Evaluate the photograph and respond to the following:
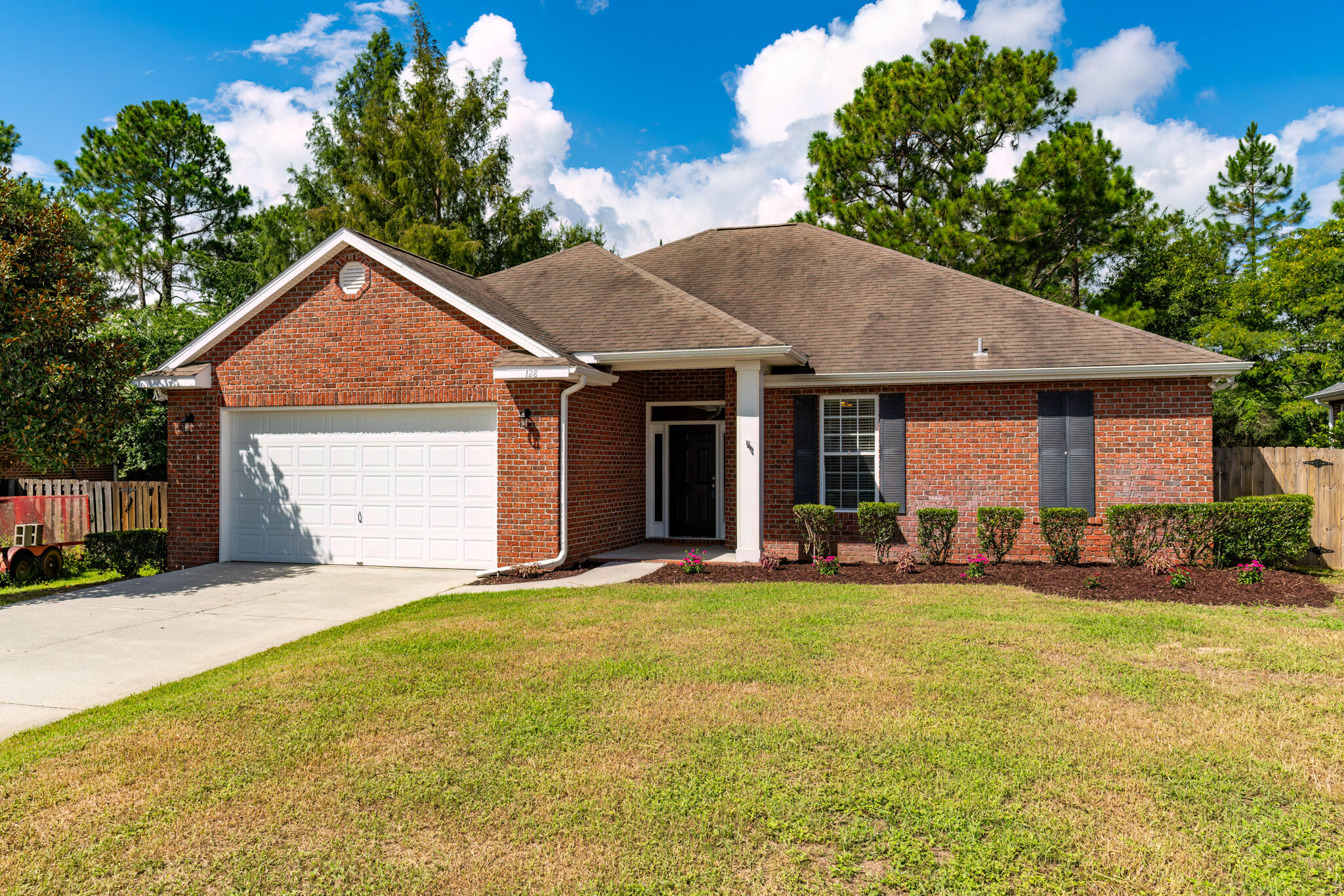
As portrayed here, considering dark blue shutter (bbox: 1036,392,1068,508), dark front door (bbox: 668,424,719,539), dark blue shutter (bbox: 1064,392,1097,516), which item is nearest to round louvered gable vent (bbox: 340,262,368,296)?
dark front door (bbox: 668,424,719,539)

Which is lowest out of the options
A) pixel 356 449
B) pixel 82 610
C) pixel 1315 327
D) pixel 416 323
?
pixel 82 610

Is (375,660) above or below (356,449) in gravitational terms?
below

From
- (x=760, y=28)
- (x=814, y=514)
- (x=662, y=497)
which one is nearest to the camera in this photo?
(x=814, y=514)

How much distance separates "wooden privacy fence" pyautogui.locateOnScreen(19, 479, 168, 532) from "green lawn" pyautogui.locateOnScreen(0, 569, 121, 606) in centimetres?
209

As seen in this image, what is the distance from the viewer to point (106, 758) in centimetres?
473

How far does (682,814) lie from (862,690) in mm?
2280

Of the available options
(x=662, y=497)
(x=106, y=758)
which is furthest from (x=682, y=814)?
(x=662, y=497)

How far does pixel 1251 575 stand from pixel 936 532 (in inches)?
151

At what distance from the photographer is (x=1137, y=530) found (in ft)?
36.4

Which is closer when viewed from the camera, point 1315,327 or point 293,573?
point 293,573

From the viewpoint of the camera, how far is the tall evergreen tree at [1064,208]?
24656mm

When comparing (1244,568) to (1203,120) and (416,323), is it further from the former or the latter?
(1203,120)

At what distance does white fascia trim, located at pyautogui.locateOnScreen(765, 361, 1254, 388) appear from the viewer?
37.2ft

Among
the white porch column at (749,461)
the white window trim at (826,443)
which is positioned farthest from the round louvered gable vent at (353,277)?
the white window trim at (826,443)
